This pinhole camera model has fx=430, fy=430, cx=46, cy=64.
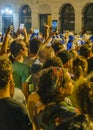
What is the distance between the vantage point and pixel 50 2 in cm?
3266

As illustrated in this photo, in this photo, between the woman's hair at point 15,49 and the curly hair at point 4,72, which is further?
the woman's hair at point 15,49

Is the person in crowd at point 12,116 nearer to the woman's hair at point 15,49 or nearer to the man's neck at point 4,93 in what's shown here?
the man's neck at point 4,93

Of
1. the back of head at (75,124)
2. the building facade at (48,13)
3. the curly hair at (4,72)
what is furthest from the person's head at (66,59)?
the building facade at (48,13)

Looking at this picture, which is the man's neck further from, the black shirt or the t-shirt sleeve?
the t-shirt sleeve

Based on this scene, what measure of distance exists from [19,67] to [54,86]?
210cm

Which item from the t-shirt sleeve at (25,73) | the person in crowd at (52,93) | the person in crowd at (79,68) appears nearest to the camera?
the person in crowd at (52,93)

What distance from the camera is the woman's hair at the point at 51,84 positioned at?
355 centimetres

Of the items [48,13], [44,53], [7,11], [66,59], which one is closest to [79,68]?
[66,59]

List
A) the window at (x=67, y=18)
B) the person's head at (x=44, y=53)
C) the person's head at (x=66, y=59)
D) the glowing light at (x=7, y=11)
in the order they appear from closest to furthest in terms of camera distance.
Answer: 1. the person's head at (x=66, y=59)
2. the person's head at (x=44, y=53)
3. the window at (x=67, y=18)
4. the glowing light at (x=7, y=11)

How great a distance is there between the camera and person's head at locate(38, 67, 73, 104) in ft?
11.6

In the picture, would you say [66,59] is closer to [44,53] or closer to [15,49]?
[44,53]

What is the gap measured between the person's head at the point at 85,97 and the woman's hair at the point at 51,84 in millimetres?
284

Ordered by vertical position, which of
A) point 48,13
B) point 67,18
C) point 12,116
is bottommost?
point 67,18

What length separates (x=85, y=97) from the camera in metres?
3.23
